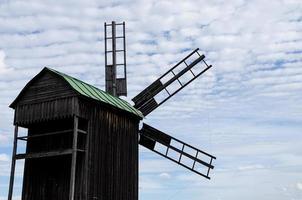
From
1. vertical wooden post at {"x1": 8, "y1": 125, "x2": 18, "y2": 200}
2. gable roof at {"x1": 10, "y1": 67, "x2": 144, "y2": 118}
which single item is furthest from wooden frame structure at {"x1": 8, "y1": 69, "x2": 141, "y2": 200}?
gable roof at {"x1": 10, "y1": 67, "x2": 144, "y2": 118}

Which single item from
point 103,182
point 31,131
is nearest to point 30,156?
point 31,131

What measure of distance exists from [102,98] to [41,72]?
2.99 m

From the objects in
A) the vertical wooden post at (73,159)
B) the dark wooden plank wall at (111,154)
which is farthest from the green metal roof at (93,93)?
the vertical wooden post at (73,159)

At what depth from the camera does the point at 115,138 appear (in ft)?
78.0

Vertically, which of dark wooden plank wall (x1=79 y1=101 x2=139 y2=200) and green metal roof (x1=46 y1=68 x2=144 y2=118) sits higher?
green metal roof (x1=46 y1=68 x2=144 y2=118)

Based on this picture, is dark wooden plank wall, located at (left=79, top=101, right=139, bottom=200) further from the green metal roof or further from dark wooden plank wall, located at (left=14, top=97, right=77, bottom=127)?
dark wooden plank wall, located at (left=14, top=97, right=77, bottom=127)

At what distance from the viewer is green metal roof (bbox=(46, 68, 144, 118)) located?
22016 mm

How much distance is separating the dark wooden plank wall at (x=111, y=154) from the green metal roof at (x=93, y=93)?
1.17 ft

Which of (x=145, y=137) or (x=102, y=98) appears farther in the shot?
(x=145, y=137)

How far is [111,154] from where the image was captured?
76.2ft

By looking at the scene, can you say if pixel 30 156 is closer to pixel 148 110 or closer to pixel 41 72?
pixel 41 72

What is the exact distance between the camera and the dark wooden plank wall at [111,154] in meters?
21.9

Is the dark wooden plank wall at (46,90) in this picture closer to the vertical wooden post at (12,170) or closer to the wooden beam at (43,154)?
the vertical wooden post at (12,170)

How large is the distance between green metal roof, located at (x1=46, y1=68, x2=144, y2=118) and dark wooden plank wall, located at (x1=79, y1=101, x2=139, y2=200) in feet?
1.17
